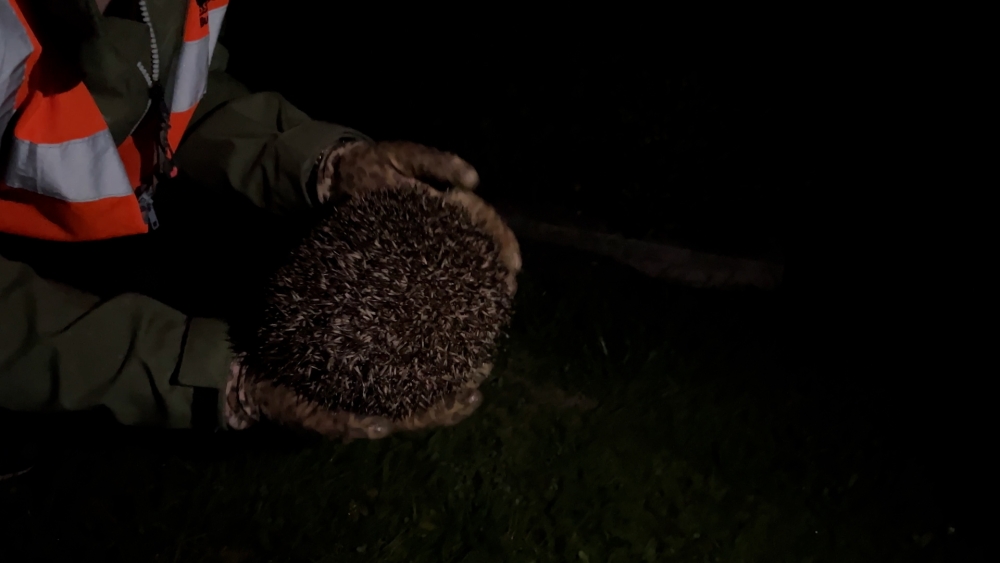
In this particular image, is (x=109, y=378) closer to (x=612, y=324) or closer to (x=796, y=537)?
(x=612, y=324)

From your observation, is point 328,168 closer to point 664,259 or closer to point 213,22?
point 213,22

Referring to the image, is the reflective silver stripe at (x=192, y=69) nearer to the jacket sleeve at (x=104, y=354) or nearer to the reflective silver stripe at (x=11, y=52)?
the reflective silver stripe at (x=11, y=52)

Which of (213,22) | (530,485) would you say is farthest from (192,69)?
(530,485)

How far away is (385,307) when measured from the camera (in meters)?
1.49

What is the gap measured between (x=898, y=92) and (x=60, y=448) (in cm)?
329

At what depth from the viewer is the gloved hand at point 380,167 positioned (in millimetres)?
1772

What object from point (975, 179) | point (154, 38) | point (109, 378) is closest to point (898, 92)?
point (975, 179)

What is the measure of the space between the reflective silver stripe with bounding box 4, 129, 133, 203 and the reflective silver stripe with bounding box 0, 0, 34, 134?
0.30 feet

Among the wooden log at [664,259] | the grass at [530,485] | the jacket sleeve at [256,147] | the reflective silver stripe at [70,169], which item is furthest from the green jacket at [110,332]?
the wooden log at [664,259]

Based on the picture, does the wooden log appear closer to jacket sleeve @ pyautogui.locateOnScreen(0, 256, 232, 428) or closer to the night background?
the night background

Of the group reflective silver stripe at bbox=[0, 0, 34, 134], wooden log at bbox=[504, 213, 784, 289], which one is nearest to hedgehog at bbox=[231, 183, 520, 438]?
reflective silver stripe at bbox=[0, 0, 34, 134]

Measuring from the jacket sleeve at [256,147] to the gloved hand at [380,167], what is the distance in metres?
0.04

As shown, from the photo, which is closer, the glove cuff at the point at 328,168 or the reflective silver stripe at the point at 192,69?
the reflective silver stripe at the point at 192,69

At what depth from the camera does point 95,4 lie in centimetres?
133
